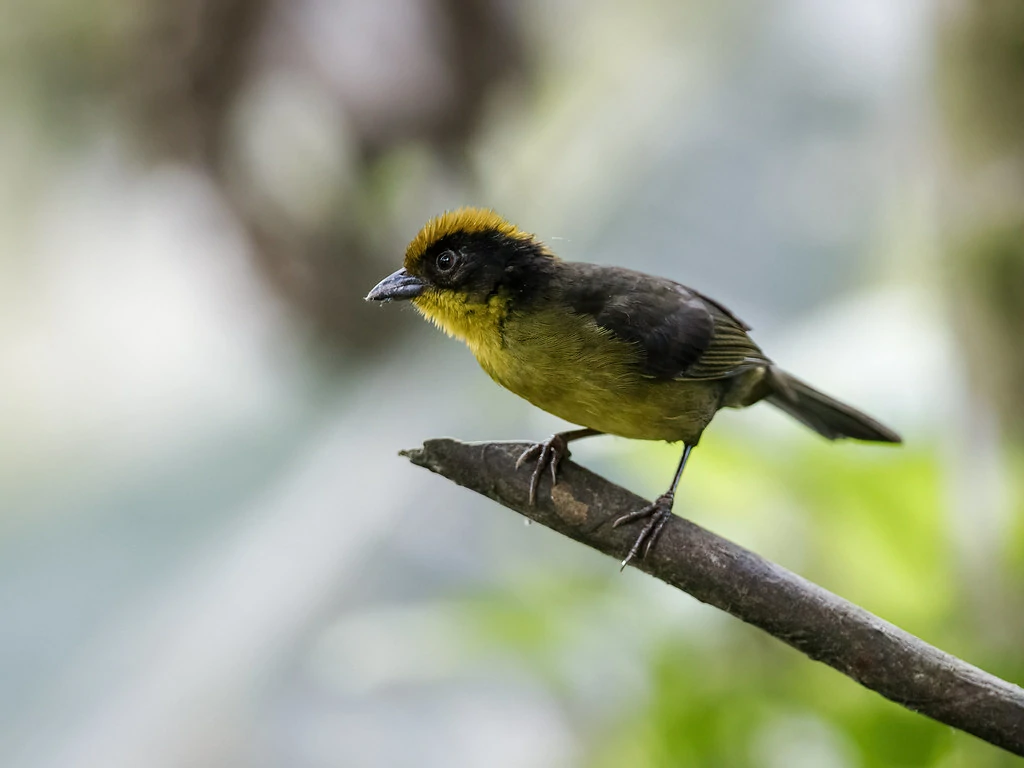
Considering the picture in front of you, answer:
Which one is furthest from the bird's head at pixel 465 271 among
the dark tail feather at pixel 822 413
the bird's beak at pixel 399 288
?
the dark tail feather at pixel 822 413

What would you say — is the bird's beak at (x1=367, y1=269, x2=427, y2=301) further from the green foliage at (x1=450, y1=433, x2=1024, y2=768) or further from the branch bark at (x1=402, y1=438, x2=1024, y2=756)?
the green foliage at (x1=450, y1=433, x2=1024, y2=768)

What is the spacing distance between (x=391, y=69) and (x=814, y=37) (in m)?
1.39

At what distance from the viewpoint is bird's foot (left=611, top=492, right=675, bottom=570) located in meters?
1.58

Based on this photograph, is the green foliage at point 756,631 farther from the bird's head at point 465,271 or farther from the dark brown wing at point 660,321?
the bird's head at point 465,271

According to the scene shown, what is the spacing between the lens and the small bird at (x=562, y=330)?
180cm

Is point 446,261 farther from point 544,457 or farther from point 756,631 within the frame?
point 756,631

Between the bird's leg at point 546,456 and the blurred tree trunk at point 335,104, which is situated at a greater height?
the blurred tree trunk at point 335,104

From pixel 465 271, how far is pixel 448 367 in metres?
1.57

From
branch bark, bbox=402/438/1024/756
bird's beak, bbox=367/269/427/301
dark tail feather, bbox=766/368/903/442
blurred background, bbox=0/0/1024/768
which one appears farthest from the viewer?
blurred background, bbox=0/0/1024/768

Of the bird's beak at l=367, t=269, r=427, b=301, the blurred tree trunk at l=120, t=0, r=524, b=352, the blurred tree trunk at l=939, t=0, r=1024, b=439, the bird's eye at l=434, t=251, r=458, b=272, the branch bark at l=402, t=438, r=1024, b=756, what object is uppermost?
the blurred tree trunk at l=939, t=0, r=1024, b=439

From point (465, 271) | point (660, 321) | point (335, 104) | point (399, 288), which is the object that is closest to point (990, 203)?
point (660, 321)

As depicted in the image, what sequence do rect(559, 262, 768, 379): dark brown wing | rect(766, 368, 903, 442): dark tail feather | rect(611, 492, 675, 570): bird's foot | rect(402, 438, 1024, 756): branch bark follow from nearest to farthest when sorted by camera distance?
rect(402, 438, 1024, 756): branch bark < rect(611, 492, 675, 570): bird's foot < rect(559, 262, 768, 379): dark brown wing < rect(766, 368, 903, 442): dark tail feather

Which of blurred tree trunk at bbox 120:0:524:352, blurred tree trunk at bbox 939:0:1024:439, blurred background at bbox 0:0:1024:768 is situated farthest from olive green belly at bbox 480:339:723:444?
blurred tree trunk at bbox 120:0:524:352

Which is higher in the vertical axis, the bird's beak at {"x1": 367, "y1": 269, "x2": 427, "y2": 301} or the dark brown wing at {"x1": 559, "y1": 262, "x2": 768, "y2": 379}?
the dark brown wing at {"x1": 559, "y1": 262, "x2": 768, "y2": 379}
